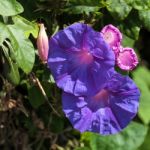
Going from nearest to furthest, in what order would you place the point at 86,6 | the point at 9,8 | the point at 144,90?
the point at 9,8 → the point at 86,6 → the point at 144,90

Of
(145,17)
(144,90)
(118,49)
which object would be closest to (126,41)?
(145,17)

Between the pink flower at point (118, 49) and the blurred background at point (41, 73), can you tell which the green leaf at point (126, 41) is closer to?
the blurred background at point (41, 73)

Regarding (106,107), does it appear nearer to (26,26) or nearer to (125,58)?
(125,58)

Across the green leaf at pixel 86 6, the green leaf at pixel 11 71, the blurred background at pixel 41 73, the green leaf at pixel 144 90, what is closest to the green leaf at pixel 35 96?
the blurred background at pixel 41 73

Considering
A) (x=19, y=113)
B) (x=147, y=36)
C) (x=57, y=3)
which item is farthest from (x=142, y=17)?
(x=147, y=36)

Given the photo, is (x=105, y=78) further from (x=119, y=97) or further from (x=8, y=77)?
(x=8, y=77)

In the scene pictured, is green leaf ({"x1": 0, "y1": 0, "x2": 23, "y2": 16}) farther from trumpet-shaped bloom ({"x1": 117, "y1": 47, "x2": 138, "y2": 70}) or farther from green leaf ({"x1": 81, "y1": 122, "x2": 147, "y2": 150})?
green leaf ({"x1": 81, "y1": 122, "x2": 147, "y2": 150})

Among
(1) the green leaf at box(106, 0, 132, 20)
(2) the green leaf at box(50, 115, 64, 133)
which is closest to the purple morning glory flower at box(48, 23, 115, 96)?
(1) the green leaf at box(106, 0, 132, 20)
